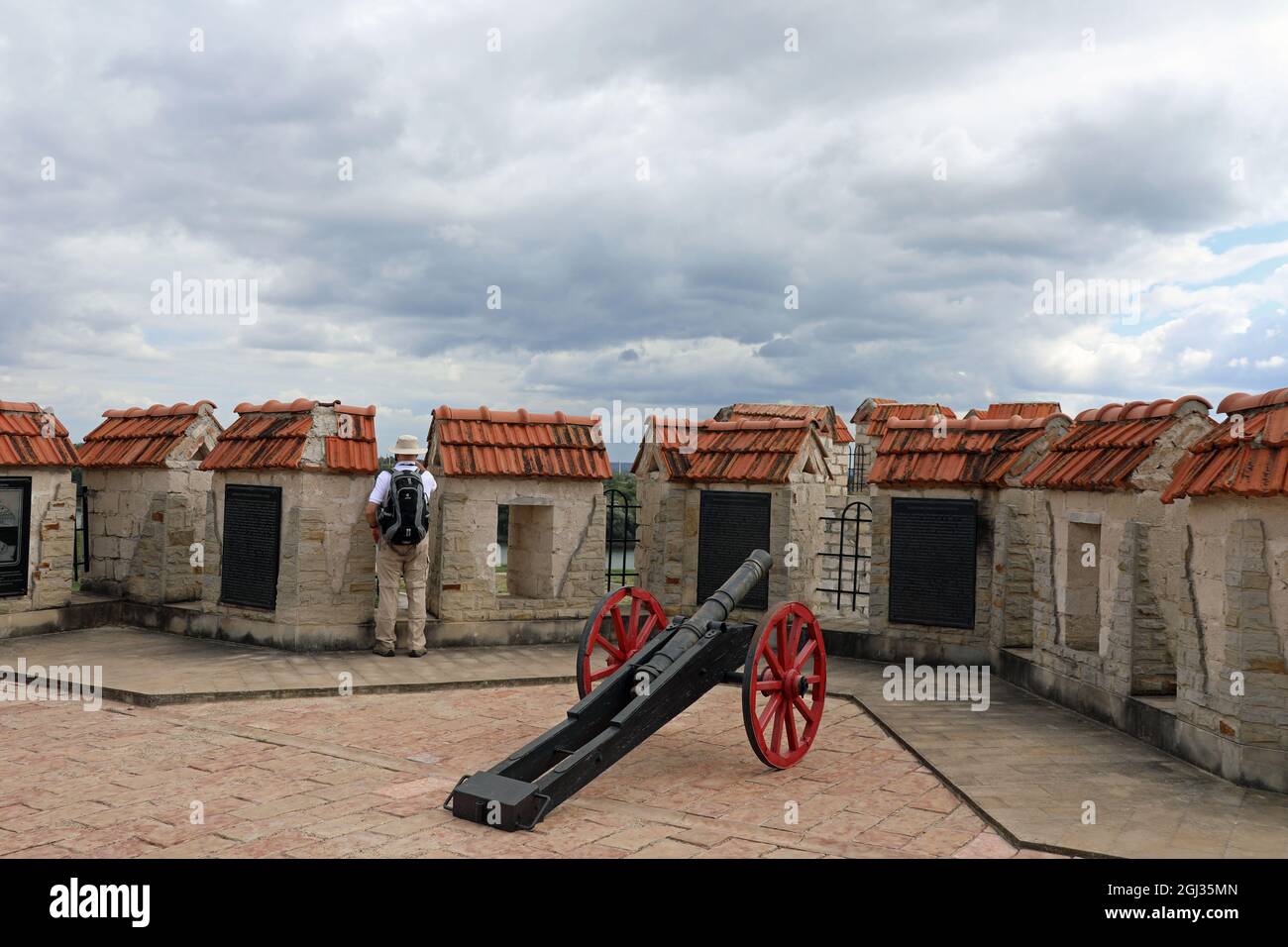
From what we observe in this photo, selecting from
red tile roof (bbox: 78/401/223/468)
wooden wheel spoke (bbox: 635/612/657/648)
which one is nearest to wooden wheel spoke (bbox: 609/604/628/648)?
wooden wheel spoke (bbox: 635/612/657/648)

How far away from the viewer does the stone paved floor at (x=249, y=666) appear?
888 cm

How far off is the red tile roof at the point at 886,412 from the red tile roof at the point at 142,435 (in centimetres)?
1280

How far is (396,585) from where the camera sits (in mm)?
10555

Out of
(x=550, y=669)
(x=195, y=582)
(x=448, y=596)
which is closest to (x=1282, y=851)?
(x=550, y=669)

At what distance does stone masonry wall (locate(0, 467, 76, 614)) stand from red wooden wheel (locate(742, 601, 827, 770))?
8766 millimetres

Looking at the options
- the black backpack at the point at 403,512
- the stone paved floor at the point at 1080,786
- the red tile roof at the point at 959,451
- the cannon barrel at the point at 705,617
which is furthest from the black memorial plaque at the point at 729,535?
the cannon barrel at the point at 705,617

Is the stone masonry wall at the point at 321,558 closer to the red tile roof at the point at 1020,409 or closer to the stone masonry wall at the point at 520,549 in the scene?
the stone masonry wall at the point at 520,549

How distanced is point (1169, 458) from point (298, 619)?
27.2ft

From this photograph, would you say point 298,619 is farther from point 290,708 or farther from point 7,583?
point 7,583

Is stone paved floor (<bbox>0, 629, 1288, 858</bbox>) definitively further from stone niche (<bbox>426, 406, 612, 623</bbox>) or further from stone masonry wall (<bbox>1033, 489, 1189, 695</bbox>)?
stone niche (<bbox>426, 406, 612, 623</bbox>)

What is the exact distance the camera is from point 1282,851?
5.40 metres

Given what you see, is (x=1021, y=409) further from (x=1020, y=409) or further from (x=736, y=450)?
(x=736, y=450)

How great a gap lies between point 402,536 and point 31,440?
15.7 ft

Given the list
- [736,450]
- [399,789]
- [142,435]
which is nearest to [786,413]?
[736,450]
